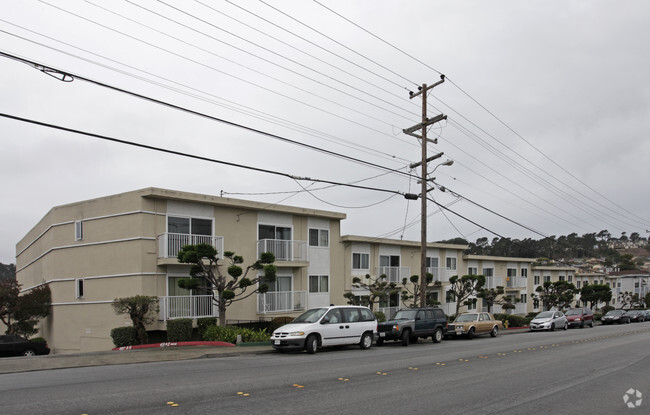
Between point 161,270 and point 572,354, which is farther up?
point 161,270

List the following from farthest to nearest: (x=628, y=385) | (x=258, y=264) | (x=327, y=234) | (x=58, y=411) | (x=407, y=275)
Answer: (x=407, y=275)
(x=327, y=234)
(x=258, y=264)
(x=628, y=385)
(x=58, y=411)

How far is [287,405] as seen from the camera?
876cm

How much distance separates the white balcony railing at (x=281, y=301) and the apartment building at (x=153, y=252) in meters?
0.05

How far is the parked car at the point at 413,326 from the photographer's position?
2253 cm

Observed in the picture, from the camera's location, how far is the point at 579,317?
40.2 m

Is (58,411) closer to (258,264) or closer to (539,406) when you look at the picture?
(539,406)

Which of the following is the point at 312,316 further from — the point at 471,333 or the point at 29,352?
the point at 471,333

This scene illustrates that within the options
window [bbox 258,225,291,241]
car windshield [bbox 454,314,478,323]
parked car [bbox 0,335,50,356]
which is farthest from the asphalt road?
window [bbox 258,225,291,241]

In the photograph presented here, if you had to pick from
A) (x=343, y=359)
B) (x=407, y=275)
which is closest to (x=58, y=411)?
(x=343, y=359)

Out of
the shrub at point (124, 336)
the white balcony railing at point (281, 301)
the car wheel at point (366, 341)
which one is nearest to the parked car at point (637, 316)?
the white balcony railing at point (281, 301)

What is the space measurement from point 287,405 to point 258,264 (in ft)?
45.3

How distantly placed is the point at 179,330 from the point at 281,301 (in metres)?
7.16

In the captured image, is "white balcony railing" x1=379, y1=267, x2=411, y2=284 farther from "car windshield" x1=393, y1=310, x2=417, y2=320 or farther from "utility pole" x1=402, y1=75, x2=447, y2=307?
"car windshield" x1=393, y1=310, x2=417, y2=320

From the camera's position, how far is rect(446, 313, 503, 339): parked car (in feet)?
89.6
